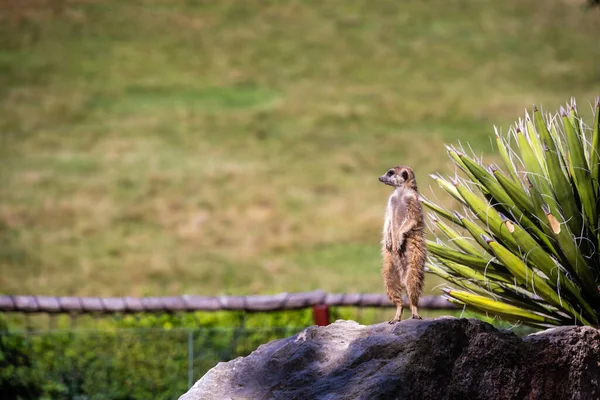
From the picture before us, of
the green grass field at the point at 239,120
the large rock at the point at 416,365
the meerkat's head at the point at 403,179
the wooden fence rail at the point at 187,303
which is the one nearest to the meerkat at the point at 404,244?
the meerkat's head at the point at 403,179

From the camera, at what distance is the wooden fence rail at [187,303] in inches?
260

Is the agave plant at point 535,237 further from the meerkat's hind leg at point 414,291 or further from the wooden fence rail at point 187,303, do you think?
the wooden fence rail at point 187,303

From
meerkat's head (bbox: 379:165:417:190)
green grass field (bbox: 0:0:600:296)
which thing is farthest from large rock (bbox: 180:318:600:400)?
green grass field (bbox: 0:0:600:296)

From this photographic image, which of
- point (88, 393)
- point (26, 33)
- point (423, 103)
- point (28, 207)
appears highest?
point (26, 33)

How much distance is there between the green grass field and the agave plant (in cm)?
764

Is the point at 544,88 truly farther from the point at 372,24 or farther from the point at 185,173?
the point at 185,173

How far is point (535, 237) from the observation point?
14.9 feet

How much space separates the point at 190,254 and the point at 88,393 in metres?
6.82

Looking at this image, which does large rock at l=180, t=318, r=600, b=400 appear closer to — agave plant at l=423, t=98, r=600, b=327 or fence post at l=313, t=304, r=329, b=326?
agave plant at l=423, t=98, r=600, b=327

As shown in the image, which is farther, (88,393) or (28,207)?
(28,207)

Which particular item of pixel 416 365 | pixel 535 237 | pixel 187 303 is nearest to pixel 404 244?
pixel 416 365

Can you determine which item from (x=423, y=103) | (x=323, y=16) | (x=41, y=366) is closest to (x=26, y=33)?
(x=323, y=16)

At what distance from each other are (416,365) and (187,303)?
11.8 ft

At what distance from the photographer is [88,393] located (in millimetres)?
6941
